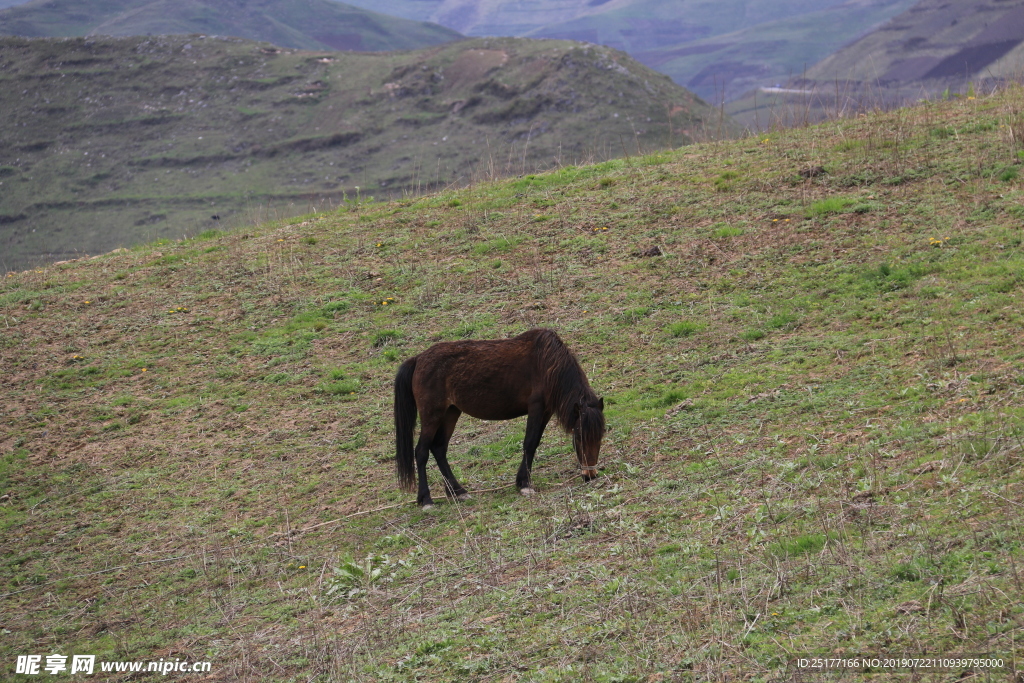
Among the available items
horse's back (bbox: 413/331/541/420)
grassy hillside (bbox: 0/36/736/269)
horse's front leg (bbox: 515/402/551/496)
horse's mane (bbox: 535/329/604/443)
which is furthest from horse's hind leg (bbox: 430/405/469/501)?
grassy hillside (bbox: 0/36/736/269)

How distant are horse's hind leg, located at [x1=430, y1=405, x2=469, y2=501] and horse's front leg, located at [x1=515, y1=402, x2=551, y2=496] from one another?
64 cm

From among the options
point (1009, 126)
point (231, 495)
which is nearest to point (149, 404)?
point (231, 495)

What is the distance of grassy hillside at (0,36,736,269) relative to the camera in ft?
174

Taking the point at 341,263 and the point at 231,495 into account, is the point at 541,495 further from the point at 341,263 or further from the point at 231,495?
the point at 341,263

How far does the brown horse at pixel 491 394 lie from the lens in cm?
831

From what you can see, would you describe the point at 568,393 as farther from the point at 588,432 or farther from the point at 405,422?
the point at 405,422

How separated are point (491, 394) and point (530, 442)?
2.12 ft

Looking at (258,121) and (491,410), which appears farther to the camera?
(258,121)

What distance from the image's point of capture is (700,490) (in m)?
6.96

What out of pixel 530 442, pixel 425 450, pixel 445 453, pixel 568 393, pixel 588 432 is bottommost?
pixel 445 453

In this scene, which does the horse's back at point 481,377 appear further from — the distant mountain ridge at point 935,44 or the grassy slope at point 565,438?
the distant mountain ridge at point 935,44

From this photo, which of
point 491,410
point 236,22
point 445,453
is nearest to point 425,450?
point 445,453

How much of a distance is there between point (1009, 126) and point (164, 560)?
14411mm

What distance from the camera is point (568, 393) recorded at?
27.3 feet
